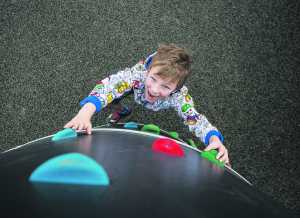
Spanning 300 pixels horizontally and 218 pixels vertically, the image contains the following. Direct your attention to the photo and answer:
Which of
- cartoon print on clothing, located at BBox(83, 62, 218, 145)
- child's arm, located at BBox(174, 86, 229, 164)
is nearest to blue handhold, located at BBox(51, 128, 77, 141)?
cartoon print on clothing, located at BBox(83, 62, 218, 145)

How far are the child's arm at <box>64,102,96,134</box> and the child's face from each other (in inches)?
5.8

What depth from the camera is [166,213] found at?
289mm

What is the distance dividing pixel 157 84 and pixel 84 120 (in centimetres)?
20

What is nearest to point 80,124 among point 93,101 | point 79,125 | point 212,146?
point 79,125

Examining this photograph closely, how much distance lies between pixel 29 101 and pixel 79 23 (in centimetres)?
36

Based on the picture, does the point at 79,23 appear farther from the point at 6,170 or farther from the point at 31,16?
the point at 6,170

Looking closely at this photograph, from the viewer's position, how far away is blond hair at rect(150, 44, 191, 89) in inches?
29.3

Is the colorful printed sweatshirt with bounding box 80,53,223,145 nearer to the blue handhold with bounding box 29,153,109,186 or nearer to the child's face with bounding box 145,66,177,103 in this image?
the child's face with bounding box 145,66,177,103

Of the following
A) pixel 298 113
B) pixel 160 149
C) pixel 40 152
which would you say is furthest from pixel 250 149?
pixel 40 152

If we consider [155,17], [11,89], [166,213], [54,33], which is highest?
[155,17]

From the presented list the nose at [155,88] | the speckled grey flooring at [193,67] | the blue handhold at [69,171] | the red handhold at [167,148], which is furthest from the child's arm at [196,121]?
the blue handhold at [69,171]

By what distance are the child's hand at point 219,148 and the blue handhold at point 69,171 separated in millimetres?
468

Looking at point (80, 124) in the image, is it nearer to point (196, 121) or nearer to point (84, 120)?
point (84, 120)

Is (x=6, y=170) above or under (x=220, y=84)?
under
